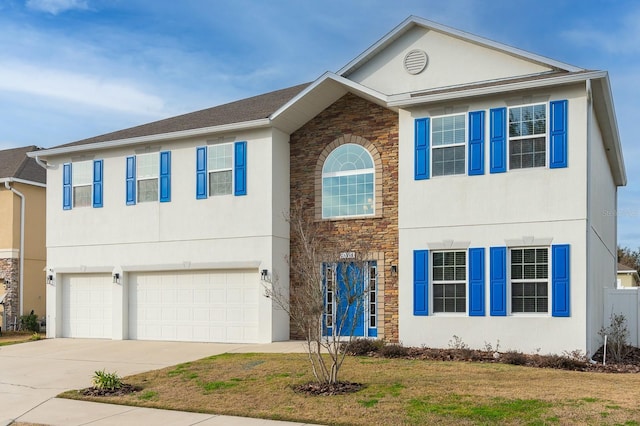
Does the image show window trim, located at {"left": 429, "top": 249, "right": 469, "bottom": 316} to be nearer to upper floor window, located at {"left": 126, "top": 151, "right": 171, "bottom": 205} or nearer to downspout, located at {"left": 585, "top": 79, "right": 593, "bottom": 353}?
downspout, located at {"left": 585, "top": 79, "right": 593, "bottom": 353}

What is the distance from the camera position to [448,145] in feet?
52.8

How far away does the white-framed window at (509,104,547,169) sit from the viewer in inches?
596

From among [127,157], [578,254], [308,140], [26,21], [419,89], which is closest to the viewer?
[26,21]

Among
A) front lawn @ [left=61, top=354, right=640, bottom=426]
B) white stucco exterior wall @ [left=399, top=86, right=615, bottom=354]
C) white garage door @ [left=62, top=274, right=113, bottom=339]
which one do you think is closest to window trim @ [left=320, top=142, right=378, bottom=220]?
white stucco exterior wall @ [left=399, top=86, right=615, bottom=354]

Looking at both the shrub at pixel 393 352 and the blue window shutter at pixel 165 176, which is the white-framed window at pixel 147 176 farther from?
the shrub at pixel 393 352

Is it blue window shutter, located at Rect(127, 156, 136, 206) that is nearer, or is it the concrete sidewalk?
the concrete sidewalk

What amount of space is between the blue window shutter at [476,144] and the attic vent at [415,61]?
219cm

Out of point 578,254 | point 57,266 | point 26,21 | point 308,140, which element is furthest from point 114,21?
point 578,254

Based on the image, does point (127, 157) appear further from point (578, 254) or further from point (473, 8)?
point (578, 254)

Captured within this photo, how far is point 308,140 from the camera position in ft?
62.2

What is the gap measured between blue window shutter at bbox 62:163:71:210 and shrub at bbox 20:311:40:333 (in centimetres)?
616

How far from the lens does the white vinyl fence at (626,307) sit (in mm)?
17406

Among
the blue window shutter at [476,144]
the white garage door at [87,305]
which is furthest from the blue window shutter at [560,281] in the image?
the white garage door at [87,305]

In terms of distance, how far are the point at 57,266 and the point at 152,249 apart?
390 centimetres
